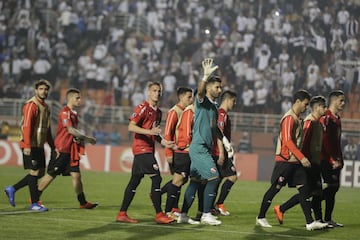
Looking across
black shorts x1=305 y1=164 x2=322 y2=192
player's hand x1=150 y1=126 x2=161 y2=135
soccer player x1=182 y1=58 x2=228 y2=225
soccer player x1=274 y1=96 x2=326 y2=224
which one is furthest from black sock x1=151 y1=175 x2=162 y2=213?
black shorts x1=305 y1=164 x2=322 y2=192

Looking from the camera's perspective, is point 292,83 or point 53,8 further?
point 53,8

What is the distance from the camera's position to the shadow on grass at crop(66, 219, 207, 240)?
34.3 feet

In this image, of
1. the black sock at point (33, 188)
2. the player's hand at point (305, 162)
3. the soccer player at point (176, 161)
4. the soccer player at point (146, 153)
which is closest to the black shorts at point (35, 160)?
the black sock at point (33, 188)

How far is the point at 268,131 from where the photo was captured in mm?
27156

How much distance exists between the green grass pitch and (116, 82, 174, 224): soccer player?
0.23m

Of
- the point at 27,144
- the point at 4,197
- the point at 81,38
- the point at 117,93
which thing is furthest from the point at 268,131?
the point at 27,144

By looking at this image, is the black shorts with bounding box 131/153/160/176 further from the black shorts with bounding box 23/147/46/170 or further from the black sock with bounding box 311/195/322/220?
the black sock with bounding box 311/195/322/220

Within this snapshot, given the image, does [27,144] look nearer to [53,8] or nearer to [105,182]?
[105,182]

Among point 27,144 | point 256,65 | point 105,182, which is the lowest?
point 105,182

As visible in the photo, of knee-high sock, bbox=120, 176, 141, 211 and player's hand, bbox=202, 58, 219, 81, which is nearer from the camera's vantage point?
player's hand, bbox=202, 58, 219, 81

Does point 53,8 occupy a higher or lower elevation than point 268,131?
higher

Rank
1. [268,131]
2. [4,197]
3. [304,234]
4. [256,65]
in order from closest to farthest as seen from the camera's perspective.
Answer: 1. [304,234]
2. [4,197]
3. [268,131]
4. [256,65]

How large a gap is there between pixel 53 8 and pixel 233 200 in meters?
17.3

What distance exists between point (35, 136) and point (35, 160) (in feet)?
1.27
